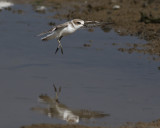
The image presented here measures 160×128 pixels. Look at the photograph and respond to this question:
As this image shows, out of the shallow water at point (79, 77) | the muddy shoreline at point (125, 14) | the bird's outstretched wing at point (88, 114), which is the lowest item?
the bird's outstretched wing at point (88, 114)

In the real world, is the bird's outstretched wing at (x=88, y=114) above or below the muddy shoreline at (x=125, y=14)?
below

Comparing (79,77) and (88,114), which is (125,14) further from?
(88,114)

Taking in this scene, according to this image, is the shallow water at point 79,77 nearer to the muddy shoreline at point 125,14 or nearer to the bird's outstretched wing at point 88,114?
the bird's outstretched wing at point 88,114

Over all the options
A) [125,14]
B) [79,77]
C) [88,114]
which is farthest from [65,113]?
[125,14]

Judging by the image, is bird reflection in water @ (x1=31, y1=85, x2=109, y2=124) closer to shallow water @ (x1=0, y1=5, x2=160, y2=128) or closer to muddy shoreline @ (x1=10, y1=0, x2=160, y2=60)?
shallow water @ (x1=0, y1=5, x2=160, y2=128)

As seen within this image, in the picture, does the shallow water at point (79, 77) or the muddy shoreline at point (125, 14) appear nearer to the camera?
the shallow water at point (79, 77)

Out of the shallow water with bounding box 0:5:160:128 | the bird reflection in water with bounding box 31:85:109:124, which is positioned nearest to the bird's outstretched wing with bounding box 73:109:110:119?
the bird reflection in water with bounding box 31:85:109:124

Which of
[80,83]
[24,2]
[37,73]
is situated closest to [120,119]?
[80,83]

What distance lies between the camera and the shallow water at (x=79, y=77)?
9227mm

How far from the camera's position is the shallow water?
9227 mm

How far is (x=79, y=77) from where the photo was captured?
11.4 meters

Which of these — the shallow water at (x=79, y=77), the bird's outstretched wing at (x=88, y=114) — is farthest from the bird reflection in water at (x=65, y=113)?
the shallow water at (x=79, y=77)

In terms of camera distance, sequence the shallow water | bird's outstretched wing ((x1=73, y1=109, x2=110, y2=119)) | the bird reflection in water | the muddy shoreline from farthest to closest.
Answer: the muddy shoreline
the shallow water
bird's outstretched wing ((x1=73, y1=109, x2=110, y2=119))
the bird reflection in water

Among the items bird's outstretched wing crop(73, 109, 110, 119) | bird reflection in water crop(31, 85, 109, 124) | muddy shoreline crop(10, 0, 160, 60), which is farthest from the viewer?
muddy shoreline crop(10, 0, 160, 60)
